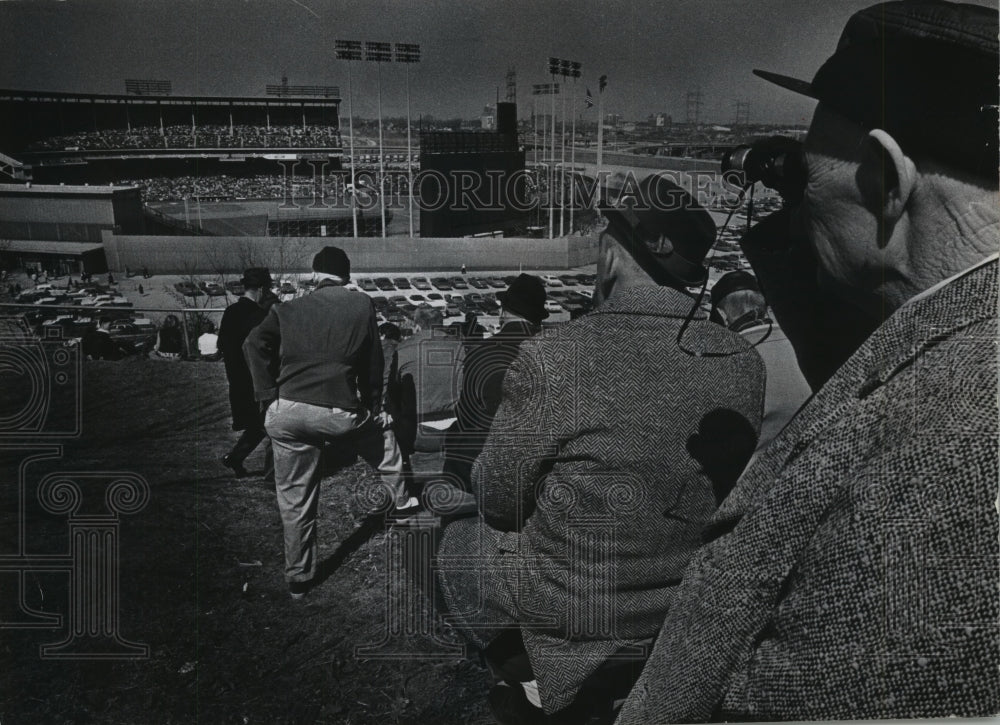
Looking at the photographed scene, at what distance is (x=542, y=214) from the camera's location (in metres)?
2.55

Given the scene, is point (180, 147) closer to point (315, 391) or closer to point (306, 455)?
point (315, 391)

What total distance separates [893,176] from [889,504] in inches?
20.0

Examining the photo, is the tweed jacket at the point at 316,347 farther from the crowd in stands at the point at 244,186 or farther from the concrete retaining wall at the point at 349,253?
the crowd in stands at the point at 244,186

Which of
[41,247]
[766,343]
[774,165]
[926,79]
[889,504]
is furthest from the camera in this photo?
[41,247]

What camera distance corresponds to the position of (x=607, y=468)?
184cm

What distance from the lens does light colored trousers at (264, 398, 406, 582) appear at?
2.54 meters

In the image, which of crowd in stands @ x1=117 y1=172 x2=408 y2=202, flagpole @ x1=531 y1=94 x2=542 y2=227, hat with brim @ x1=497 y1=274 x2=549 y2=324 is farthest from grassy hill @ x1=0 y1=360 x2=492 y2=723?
flagpole @ x1=531 y1=94 x2=542 y2=227

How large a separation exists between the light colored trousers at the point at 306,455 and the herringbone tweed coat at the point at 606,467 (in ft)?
2.26

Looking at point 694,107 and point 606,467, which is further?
point 694,107

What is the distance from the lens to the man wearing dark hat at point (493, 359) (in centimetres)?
250

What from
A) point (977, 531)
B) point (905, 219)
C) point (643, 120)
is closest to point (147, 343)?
point (643, 120)

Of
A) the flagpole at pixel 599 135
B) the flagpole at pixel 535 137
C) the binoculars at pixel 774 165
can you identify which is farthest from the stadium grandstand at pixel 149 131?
the binoculars at pixel 774 165

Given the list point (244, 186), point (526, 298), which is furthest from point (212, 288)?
point (526, 298)

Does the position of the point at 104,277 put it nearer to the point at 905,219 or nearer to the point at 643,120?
the point at 643,120
